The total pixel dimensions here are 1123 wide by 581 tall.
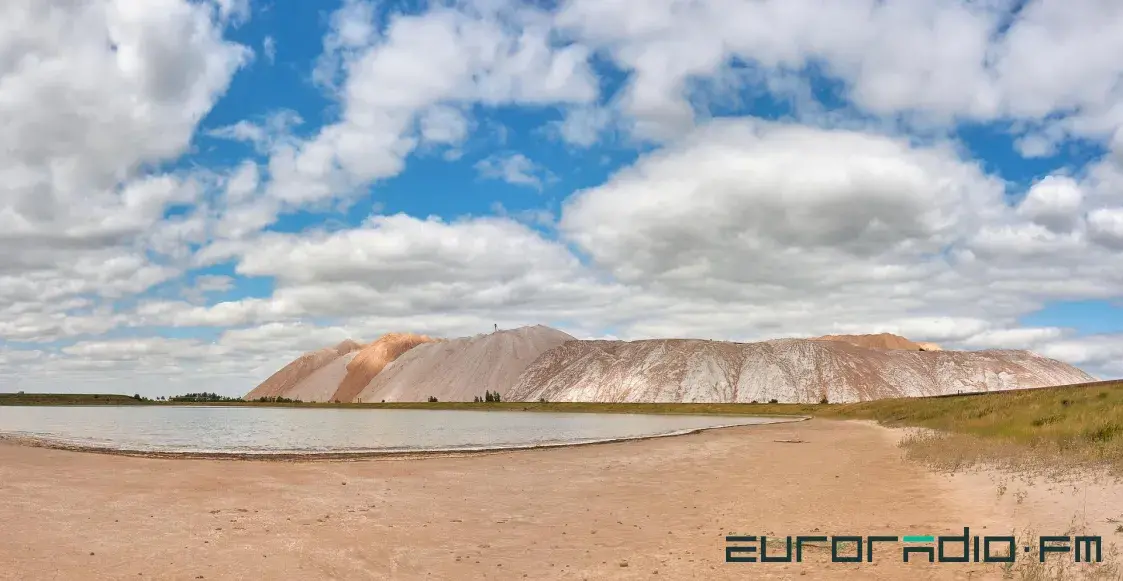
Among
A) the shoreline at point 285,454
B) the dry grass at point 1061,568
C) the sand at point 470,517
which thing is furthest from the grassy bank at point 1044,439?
the shoreline at point 285,454

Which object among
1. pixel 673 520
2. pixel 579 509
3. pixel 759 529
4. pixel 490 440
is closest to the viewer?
pixel 759 529

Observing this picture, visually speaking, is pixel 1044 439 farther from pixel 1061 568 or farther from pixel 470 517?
pixel 470 517

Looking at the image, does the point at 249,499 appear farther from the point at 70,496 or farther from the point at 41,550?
the point at 41,550

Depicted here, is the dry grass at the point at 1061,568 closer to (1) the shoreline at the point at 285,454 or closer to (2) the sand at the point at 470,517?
(2) the sand at the point at 470,517

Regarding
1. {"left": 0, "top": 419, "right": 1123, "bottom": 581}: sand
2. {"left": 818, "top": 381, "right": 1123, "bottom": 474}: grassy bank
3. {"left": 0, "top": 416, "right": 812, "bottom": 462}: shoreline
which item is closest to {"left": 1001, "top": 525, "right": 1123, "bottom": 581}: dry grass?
{"left": 0, "top": 419, "right": 1123, "bottom": 581}: sand

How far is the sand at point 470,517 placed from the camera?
1316 centimetres

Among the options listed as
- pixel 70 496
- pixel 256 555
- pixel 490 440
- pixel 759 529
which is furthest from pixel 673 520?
pixel 490 440

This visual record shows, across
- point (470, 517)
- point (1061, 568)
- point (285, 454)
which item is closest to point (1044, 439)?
point (1061, 568)

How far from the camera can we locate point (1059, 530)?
13.2 m

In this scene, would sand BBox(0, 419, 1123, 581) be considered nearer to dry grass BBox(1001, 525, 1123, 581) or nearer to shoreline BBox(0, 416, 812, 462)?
dry grass BBox(1001, 525, 1123, 581)

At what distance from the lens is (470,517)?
1883 centimetres

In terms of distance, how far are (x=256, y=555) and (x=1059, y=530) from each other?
15.9 metres

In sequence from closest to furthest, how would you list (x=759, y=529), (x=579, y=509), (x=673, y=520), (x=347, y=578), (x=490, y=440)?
(x=347, y=578), (x=759, y=529), (x=673, y=520), (x=579, y=509), (x=490, y=440)

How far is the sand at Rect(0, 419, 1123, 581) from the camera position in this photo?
13156 mm
